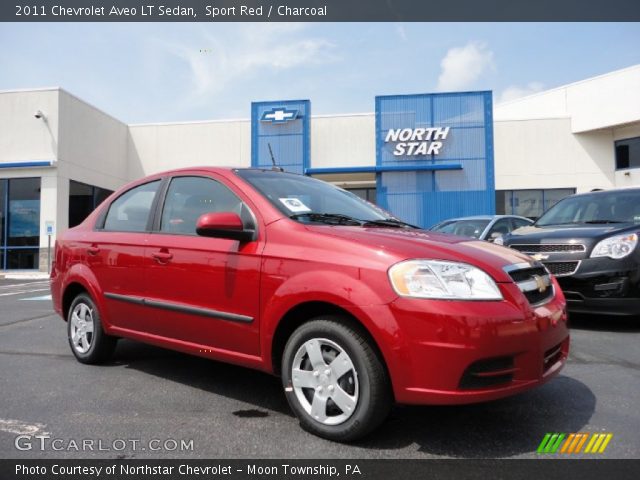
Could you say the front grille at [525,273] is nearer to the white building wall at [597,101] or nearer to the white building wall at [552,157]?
the white building wall at [552,157]

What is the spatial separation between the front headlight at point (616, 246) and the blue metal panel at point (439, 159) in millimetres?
15799

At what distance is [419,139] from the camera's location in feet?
69.8

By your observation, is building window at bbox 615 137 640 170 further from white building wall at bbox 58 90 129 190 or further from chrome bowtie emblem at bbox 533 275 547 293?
white building wall at bbox 58 90 129 190

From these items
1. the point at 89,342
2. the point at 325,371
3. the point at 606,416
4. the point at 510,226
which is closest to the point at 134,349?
the point at 89,342

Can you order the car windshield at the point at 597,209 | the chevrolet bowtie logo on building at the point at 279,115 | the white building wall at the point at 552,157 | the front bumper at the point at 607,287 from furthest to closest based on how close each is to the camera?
1. the chevrolet bowtie logo on building at the point at 279,115
2. the white building wall at the point at 552,157
3. the car windshield at the point at 597,209
4. the front bumper at the point at 607,287

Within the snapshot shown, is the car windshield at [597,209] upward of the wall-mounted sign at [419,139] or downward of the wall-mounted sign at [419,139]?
downward

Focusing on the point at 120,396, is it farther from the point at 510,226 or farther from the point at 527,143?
the point at 527,143

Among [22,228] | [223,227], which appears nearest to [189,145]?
[22,228]

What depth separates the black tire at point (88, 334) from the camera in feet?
13.6

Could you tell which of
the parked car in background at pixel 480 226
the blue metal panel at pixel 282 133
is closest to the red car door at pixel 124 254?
the parked car in background at pixel 480 226

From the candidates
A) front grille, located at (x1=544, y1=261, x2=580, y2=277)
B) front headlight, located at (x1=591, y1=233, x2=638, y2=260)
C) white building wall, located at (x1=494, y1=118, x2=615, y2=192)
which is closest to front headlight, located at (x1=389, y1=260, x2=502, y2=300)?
front grille, located at (x1=544, y1=261, x2=580, y2=277)

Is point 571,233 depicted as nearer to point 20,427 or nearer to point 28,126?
point 20,427

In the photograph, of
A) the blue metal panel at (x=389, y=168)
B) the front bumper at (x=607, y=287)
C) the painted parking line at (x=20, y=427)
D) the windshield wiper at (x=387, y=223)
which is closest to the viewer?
the painted parking line at (x=20, y=427)

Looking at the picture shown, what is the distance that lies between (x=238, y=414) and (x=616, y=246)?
174 inches
